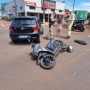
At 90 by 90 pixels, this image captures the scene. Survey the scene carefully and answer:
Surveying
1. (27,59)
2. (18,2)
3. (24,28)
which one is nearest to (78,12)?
(18,2)

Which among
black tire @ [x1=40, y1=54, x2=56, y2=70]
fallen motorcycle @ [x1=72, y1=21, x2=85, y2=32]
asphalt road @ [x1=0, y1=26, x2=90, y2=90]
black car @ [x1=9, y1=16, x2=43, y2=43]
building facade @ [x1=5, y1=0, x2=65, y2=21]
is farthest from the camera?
building facade @ [x1=5, y1=0, x2=65, y2=21]

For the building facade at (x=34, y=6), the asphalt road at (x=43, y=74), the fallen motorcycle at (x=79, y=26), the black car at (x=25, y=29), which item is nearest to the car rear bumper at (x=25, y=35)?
the black car at (x=25, y=29)

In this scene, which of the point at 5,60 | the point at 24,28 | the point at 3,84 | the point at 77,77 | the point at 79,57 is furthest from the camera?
the point at 24,28

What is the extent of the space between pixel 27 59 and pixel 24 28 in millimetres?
2413

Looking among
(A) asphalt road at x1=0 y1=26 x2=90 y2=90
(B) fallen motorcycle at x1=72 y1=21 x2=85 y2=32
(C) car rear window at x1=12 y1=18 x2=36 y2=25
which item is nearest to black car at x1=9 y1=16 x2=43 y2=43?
(C) car rear window at x1=12 y1=18 x2=36 y2=25

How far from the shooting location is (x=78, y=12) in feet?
102

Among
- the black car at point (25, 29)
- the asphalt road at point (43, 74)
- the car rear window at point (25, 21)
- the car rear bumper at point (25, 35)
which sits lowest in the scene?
the asphalt road at point (43, 74)

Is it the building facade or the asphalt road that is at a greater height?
the building facade

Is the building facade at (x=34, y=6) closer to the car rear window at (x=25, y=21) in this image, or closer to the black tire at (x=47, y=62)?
the car rear window at (x=25, y=21)

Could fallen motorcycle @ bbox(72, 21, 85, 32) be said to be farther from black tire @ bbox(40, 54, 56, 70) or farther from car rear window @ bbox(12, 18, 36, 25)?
black tire @ bbox(40, 54, 56, 70)

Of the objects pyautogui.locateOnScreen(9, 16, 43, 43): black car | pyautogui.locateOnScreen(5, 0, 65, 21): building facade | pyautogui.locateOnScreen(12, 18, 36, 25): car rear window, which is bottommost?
pyautogui.locateOnScreen(9, 16, 43, 43): black car

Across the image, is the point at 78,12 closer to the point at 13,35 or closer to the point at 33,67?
the point at 13,35

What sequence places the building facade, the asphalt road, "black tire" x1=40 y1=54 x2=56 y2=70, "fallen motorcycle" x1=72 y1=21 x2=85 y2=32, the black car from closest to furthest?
the asphalt road
"black tire" x1=40 y1=54 x2=56 y2=70
the black car
"fallen motorcycle" x1=72 y1=21 x2=85 y2=32
the building facade

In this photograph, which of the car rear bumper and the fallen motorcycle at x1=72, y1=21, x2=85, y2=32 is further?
the fallen motorcycle at x1=72, y1=21, x2=85, y2=32
